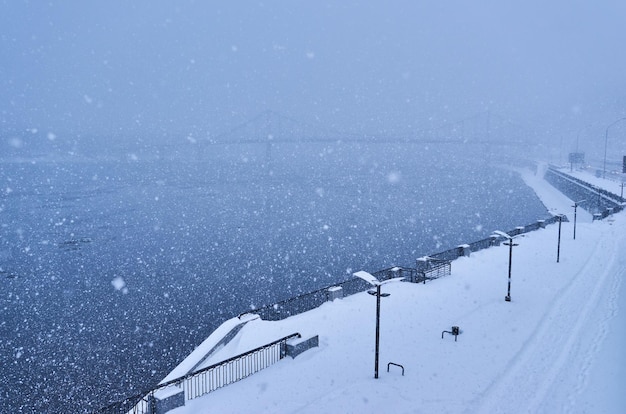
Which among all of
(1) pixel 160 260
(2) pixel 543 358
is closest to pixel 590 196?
(1) pixel 160 260

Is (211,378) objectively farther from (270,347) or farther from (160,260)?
(160,260)

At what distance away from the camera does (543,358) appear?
568 inches

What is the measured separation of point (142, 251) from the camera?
43.5 meters

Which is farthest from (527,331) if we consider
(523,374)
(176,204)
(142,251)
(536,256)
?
(176,204)

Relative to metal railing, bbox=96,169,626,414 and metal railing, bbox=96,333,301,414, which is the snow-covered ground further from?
metal railing, bbox=96,169,626,414

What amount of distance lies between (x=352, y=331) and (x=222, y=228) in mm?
39680

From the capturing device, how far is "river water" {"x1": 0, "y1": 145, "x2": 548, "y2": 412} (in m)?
20.9

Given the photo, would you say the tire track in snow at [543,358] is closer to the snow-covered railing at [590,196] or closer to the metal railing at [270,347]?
the metal railing at [270,347]

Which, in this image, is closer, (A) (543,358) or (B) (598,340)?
(A) (543,358)

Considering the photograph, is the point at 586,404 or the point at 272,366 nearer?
the point at 586,404

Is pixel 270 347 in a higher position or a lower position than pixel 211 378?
higher

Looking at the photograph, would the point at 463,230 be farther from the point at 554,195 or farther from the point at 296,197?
the point at 296,197

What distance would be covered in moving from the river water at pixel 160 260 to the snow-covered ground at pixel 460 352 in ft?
22.3

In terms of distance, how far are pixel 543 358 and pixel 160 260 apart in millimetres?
31333
